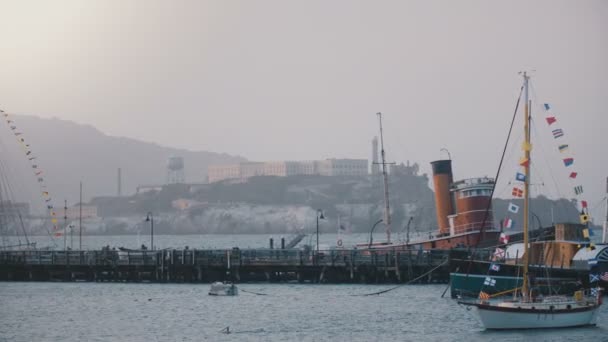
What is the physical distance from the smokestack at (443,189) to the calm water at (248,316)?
32.1ft

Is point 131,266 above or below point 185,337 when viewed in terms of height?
above

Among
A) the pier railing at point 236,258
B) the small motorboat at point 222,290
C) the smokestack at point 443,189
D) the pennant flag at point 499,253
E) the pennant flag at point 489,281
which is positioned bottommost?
the pennant flag at point 489,281

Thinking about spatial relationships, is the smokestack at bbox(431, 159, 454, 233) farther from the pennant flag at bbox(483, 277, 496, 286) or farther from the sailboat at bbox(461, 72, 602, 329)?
the sailboat at bbox(461, 72, 602, 329)

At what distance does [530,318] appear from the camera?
49.9 meters

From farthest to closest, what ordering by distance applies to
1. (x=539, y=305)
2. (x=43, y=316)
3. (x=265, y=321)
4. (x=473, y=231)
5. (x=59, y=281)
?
(x=59, y=281), (x=473, y=231), (x=43, y=316), (x=265, y=321), (x=539, y=305)

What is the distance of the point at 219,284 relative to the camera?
233 ft

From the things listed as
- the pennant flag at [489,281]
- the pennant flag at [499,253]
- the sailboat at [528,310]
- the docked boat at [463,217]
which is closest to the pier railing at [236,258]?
the docked boat at [463,217]

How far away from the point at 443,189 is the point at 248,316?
25284 millimetres

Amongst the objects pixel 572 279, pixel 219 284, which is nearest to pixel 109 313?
pixel 219 284

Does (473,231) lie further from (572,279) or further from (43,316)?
(43,316)

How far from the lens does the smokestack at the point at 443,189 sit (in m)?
81.1

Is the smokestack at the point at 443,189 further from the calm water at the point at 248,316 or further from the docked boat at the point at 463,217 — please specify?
the calm water at the point at 248,316

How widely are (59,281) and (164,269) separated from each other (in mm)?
9173

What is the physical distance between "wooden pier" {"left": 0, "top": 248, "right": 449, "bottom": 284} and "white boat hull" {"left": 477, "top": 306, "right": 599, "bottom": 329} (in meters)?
20.4
